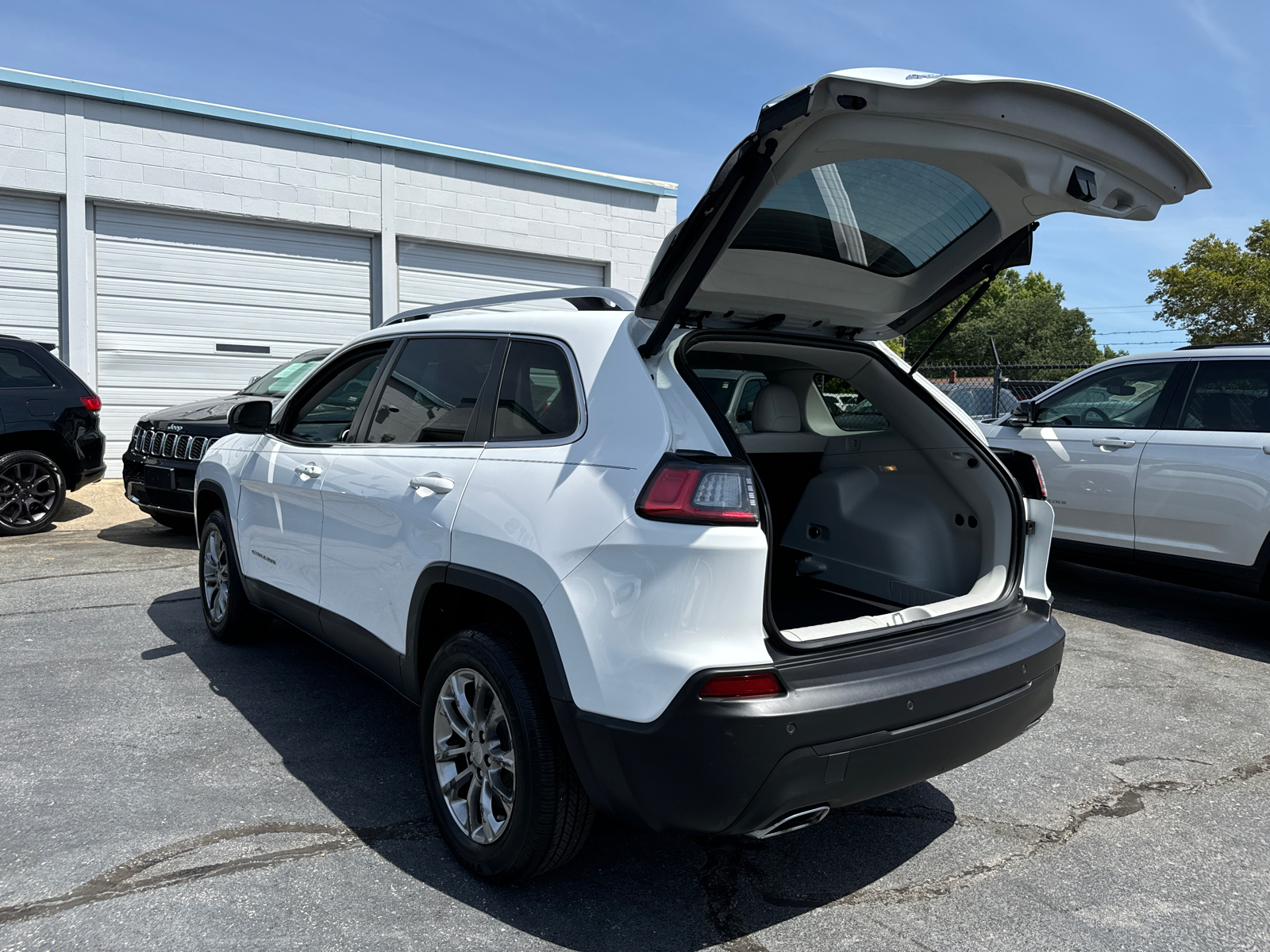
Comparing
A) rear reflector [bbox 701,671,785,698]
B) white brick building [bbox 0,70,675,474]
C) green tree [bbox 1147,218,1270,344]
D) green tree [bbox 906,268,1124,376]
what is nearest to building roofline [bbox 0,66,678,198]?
white brick building [bbox 0,70,675,474]

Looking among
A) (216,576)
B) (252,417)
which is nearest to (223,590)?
(216,576)

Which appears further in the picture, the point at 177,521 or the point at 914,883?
the point at 177,521

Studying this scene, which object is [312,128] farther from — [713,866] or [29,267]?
[713,866]

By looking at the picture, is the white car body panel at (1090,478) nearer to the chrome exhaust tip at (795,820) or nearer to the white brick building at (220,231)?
the chrome exhaust tip at (795,820)

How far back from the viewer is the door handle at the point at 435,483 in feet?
10.1

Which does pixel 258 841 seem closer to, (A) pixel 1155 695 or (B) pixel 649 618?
(B) pixel 649 618

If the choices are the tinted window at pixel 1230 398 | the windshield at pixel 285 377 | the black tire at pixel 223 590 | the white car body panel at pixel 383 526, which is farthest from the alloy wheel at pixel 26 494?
the tinted window at pixel 1230 398

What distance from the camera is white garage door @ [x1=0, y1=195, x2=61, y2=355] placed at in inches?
462

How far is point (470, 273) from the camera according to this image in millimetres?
15016

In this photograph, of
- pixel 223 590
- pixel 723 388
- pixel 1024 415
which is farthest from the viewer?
pixel 1024 415

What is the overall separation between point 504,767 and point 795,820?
0.87m

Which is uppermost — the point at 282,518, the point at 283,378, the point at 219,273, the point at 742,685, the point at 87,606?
the point at 219,273

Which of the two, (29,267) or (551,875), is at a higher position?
(29,267)

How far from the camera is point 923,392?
3.51 m
